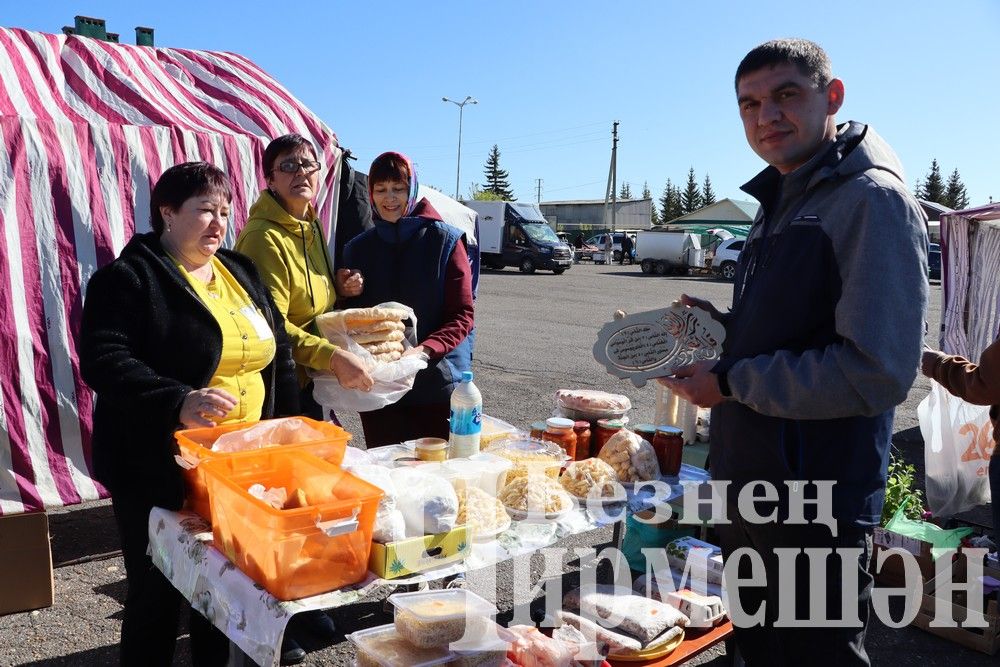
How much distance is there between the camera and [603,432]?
3.04 m

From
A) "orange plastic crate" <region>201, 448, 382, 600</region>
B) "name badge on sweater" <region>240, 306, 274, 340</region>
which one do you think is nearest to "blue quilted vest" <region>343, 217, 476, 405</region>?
"name badge on sweater" <region>240, 306, 274, 340</region>

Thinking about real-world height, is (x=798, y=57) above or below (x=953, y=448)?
above

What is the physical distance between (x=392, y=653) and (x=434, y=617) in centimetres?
16

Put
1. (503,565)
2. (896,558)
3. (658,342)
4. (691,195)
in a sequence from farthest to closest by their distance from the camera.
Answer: (691,195)
(503,565)
(896,558)
(658,342)

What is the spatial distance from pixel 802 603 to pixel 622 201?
67.2 metres

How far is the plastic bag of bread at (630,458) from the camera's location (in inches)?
108

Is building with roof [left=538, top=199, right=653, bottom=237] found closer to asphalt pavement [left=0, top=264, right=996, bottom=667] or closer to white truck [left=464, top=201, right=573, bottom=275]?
white truck [left=464, top=201, right=573, bottom=275]

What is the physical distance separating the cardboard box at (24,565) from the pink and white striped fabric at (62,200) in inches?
17.1

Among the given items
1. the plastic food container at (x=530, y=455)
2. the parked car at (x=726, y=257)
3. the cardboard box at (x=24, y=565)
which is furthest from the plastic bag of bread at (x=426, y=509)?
the parked car at (x=726, y=257)

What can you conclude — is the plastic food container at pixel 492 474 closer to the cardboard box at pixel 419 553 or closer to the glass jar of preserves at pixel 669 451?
the cardboard box at pixel 419 553

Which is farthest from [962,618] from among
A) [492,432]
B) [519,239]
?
[519,239]

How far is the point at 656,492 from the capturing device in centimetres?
271

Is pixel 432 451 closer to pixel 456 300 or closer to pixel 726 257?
pixel 456 300

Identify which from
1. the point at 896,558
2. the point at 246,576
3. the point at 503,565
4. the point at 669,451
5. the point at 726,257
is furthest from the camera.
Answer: the point at 726,257
